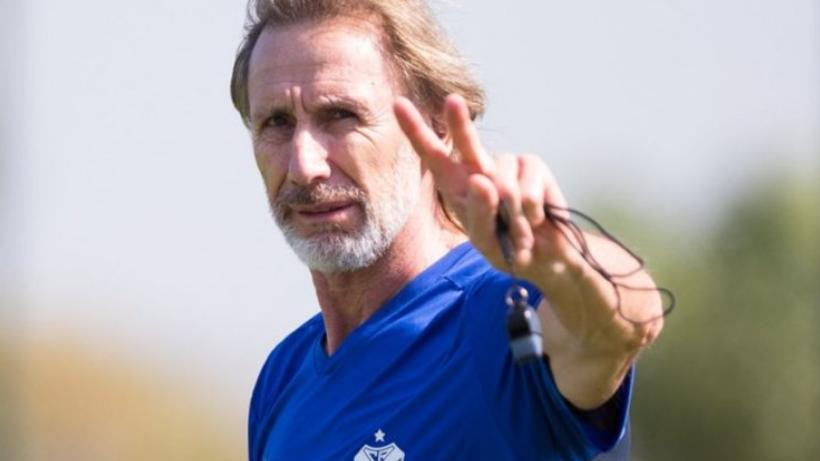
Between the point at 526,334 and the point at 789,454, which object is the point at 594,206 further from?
the point at 526,334

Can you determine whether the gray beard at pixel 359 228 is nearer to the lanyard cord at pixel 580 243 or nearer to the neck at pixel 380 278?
the neck at pixel 380 278

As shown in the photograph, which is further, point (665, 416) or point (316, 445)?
point (665, 416)

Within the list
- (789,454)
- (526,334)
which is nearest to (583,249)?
(526,334)

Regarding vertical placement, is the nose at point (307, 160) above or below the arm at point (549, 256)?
above

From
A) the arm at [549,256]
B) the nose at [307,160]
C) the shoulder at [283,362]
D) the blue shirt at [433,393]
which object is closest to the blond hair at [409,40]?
the nose at [307,160]

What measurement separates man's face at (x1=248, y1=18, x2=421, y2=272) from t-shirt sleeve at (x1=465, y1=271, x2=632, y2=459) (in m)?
0.66

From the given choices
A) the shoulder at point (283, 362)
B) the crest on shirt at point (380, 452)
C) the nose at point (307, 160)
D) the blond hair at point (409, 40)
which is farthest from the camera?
the shoulder at point (283, 362)

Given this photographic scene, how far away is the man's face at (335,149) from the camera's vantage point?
525 centimetres

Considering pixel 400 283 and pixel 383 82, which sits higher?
pixel 383 82

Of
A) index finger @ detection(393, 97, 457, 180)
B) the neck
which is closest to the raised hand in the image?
index finger @ detection(393, 97, 457, 180)

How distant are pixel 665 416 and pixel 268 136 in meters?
19.6

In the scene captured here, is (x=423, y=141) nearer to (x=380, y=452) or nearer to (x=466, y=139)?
(x=466, y=139)

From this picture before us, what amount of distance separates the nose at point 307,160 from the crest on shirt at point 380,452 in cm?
70

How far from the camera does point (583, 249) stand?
414cm
